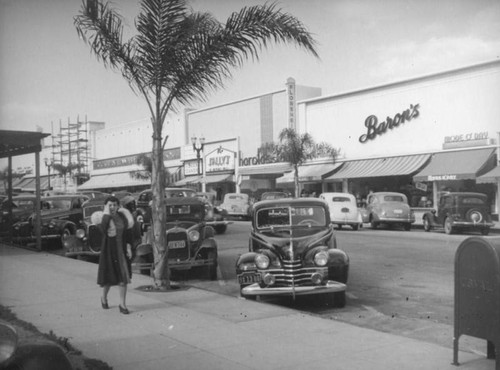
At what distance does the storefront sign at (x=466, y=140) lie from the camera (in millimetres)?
25788

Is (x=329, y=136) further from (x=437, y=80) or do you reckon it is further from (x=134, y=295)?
(x=134, y=295)

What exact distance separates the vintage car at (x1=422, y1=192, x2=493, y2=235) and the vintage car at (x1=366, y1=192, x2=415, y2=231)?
2.20 metres

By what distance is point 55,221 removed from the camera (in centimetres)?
1839

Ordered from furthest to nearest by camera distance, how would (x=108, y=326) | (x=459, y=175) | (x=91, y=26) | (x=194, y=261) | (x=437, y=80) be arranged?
1. (x=437, y=80)
2. (x=459, y=175)
3. (x=194, y=261)
4. (x=91, y=26)
5. (x=108, y=326)

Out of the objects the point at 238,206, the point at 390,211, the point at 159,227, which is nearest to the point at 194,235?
the point at 159,227

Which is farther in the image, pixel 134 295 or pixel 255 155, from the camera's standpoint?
pixel 255 155

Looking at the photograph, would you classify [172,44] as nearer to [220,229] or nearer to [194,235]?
[194,235]

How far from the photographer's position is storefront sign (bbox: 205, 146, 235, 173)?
142 feet

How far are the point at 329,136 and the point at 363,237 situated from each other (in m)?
15.5

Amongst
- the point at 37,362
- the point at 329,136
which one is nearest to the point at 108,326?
the point at 37,362

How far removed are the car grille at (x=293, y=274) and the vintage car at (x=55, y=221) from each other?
37.1 feet

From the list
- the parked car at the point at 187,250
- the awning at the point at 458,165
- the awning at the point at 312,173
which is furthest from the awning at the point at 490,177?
the parked car at the point at 187,250

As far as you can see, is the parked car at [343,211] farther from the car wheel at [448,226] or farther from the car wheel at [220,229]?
the car wheel at [220,229]

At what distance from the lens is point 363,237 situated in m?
19.7
